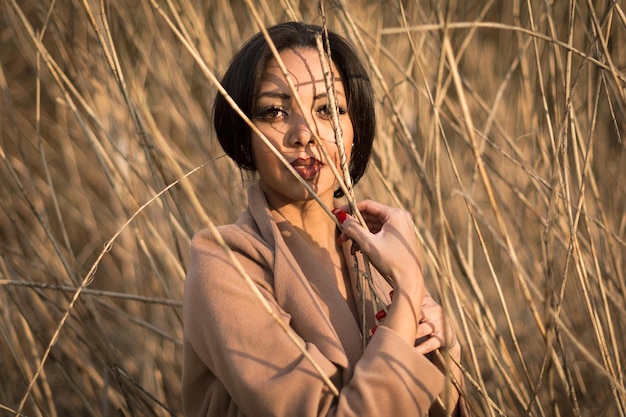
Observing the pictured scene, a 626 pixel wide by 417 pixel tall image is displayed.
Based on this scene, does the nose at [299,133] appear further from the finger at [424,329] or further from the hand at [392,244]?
the finger at [424,329]

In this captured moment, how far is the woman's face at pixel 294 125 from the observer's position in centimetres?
94

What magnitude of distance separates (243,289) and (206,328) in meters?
0.06

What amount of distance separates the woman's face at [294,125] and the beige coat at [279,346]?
0.06 meters

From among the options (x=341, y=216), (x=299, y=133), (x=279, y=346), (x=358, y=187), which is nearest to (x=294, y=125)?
(x=299, y=133)

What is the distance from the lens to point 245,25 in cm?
204

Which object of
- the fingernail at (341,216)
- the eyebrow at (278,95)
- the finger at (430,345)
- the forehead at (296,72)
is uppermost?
the forehead at (296,72)

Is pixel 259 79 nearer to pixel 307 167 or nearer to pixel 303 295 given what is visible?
pixel 307 167

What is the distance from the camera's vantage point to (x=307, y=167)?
946 mm

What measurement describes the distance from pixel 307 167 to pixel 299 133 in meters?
0.04

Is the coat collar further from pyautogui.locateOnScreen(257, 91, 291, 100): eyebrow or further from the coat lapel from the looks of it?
pyautogui.locateOnScreen(257, 91, 291, 100): eyebrow

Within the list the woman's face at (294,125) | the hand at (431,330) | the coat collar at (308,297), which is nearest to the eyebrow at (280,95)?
the woman's face at (294,125)

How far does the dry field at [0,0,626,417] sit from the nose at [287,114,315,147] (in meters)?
0.13

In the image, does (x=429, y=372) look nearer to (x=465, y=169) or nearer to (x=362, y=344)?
(x=362, y=344)

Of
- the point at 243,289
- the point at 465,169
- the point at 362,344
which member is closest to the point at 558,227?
the point at 362,344
